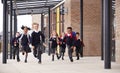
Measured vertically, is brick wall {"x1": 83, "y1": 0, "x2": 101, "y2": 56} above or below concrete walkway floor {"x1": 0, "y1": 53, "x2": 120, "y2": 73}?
above

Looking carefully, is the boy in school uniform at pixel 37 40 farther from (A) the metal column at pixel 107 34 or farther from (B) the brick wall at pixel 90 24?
(B) the brick wall at pixel 90 24

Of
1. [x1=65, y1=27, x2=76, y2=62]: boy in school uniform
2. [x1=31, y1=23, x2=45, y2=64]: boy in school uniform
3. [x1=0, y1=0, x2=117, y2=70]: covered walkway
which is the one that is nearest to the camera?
[x1=0, y1=0, x2=117, y2=70]: covered walkway

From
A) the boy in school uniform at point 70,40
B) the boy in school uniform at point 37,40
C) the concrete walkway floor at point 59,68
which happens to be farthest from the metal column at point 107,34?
the boy in school uniform at point 37,40

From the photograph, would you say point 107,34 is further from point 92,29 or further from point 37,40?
point 92,29

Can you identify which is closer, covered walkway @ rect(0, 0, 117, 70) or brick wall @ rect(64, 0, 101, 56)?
covered walkway @ rect(0, 0, 117, 70)

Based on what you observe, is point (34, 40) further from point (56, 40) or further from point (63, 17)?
point (63, 17)

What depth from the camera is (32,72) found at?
1452cm

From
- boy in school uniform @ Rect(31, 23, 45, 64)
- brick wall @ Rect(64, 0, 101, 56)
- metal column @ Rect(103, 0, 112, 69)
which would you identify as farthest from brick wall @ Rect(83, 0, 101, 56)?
metal column @ Rect(103, 0, 112, 69)

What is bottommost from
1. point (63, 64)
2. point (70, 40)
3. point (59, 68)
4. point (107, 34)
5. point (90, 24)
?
point (63, 64)

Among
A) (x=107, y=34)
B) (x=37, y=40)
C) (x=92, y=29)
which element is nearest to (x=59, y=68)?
(x=107, y=34)

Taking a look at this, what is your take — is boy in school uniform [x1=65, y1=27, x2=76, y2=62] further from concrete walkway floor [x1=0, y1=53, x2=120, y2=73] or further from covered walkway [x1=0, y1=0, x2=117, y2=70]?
concrete walkway floor [x1=0, y1=53, x2=120, y2=73]

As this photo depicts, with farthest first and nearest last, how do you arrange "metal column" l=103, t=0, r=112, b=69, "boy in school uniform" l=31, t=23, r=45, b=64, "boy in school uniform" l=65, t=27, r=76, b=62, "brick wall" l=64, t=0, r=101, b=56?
"brick wall" l=64, t=0, r=101, b=56 < "boy in school uniform" l=65, t=27, r=76, b=62 < "boy in school uniform" l=31, t=23, r=45, b=64 < "metal column" l=103, t=0, r=112, b=69

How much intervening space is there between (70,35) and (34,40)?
2.04 metres

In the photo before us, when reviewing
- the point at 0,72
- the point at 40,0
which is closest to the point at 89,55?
the point at 40,0
